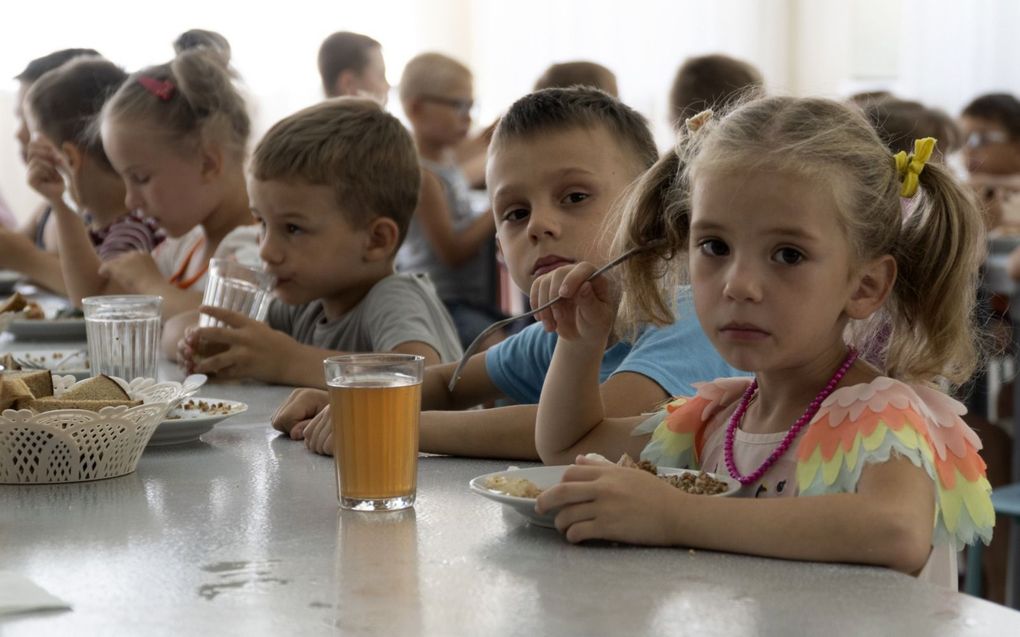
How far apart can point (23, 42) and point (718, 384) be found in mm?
4966

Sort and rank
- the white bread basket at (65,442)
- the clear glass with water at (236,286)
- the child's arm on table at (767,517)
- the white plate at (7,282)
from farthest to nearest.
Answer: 1. the white plate at (7,282)
2. the clear glass with water at (236,286)
3. the white bread basket at (65,442)
4. the child's arm on table at (767,517)

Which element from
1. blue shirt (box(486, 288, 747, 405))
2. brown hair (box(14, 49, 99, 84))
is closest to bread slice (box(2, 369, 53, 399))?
blue shirt (box(486, 288, 747, 405))

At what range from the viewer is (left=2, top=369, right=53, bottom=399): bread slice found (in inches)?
47.4

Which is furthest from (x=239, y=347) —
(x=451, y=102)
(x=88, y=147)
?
(x=451, y=102)

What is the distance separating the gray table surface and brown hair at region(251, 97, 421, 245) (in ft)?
2.89

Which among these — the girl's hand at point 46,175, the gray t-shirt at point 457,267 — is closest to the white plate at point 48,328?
the girl's hand at point 46,175

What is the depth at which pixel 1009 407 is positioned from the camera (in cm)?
373

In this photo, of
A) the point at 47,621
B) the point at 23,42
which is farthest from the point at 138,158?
the point at 23,42

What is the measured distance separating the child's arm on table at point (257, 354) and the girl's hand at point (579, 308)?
0.61 metres

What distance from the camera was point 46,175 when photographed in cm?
257

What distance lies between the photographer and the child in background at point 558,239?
136 centimetres

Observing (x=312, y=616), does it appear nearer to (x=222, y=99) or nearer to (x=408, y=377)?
(x=408, y=377)

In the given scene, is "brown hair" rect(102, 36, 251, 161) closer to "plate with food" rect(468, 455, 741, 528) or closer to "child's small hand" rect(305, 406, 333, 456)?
"child's small hand" rect(305, 406, 333, 456)

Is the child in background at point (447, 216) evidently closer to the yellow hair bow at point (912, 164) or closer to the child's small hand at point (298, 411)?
the child's small hand at point (298, 411)
